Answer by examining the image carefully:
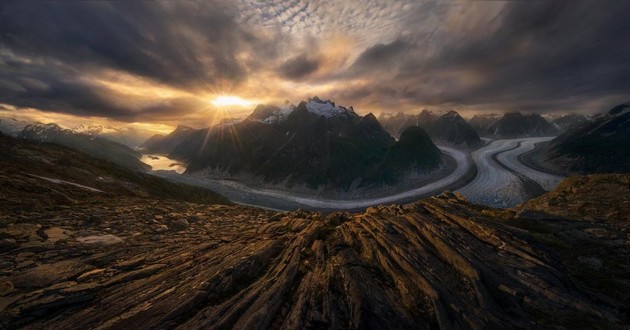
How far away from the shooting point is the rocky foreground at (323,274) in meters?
9.33

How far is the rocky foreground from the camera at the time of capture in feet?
30.6

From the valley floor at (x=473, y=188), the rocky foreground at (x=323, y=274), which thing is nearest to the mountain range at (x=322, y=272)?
the rocky foreground at (x=323, y=274)

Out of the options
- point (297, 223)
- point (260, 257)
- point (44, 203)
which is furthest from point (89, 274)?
point (44, 203)

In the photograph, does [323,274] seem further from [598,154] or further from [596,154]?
[596,154]

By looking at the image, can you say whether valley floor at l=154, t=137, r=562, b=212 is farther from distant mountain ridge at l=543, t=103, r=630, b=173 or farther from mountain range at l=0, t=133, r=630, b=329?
mountain range at l=0, t=133, r=630, b=329

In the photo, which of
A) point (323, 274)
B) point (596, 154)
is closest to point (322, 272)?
point (323, 274)

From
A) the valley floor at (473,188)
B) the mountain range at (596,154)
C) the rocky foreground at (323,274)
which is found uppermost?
the mountain range at (596,154)

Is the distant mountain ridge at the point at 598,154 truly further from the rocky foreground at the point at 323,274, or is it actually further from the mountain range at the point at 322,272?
the rocky foreground at the point at 323,274

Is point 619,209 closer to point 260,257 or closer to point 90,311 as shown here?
point 260,257

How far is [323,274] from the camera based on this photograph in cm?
1178

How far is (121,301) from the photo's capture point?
10.2 metres

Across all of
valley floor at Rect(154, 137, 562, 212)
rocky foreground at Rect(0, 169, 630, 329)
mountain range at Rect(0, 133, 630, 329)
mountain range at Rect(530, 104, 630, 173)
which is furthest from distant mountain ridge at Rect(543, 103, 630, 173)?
rocky foreground at Rect(0, 169, 630, 329)

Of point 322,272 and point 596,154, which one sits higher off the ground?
point 596,154

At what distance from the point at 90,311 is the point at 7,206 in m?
17.0
